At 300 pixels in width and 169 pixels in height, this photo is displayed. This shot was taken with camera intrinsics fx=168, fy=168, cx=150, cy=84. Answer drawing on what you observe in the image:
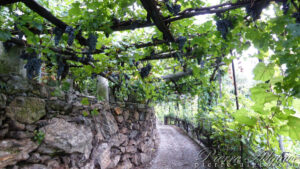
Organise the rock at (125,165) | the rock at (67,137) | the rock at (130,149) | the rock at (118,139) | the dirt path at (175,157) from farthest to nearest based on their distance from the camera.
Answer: the dirt path at (175,157) < the rock at (130,149) < the rock at (125,165) < the rock at (118,139) < the rock at (67,137)

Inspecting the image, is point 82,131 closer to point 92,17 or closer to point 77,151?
point 77,151

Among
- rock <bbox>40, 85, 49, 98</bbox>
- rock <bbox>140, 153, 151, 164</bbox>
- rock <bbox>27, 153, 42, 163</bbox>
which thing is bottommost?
rock <bbox>140, 153, 151, 164</bbox>

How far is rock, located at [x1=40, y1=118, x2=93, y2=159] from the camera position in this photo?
219 centimetres

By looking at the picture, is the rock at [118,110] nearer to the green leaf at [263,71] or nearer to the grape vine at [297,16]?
the green leaf at [263,71]

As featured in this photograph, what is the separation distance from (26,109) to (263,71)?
245cm

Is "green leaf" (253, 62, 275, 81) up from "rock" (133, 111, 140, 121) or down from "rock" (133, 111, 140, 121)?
up

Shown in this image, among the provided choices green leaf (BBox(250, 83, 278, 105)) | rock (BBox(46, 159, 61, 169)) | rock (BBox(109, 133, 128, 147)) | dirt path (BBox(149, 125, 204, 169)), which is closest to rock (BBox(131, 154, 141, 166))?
dirt path (BBox(149, 125, 204, 169))

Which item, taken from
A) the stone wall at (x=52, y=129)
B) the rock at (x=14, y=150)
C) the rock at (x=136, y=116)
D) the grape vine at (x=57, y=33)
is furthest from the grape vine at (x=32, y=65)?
the rock at (x=136, y=116)

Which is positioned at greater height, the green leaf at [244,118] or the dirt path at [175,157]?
the green leaf at [244,118]

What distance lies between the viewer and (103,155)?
318 cm

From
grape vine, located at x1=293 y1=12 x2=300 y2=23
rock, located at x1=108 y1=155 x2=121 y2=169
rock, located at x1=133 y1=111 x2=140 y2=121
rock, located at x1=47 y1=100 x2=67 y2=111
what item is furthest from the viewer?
rock, located at x1=133 y1=111 x2=140 y2=121

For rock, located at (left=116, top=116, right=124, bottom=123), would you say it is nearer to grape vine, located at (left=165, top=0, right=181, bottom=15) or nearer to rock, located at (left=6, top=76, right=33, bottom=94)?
rock, located at (left=6, top=76, right=33, bottom=94)

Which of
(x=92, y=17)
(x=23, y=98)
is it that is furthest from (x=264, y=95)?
(x=23, y=98)

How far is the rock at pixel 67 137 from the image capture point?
7.18 ft
